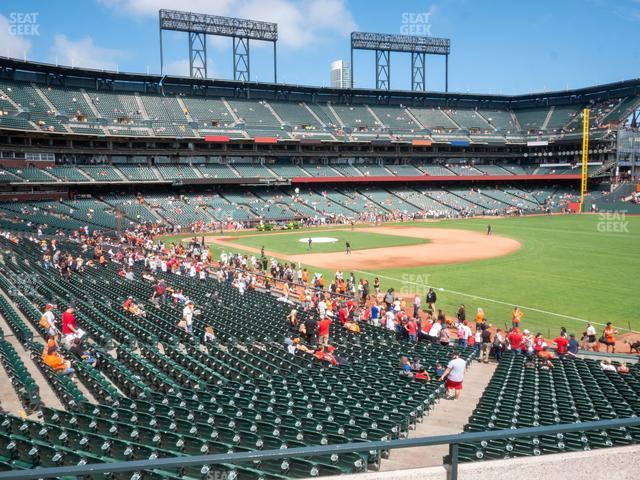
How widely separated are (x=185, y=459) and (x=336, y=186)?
82469mm

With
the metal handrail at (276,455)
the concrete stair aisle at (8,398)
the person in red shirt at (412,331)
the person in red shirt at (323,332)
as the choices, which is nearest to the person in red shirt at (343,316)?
the person in red shirt at (412,331)

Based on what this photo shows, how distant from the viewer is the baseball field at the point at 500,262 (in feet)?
88.8

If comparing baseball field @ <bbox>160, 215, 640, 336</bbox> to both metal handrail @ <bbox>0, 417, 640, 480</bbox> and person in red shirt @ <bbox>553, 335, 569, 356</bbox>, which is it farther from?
metal handrail @ <bbox>0, 417, 640, 480</bbox>

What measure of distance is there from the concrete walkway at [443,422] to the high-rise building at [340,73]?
119 metres

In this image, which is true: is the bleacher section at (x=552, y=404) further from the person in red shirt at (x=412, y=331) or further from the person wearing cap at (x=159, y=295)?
the person wearing cap at (x=159, y=295)

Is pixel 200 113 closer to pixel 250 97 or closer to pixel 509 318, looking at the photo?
pixel 250 97

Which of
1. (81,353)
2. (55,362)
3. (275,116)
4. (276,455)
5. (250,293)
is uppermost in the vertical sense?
(275,116)

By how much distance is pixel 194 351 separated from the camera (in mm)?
15414

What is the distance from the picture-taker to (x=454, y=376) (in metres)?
13.0

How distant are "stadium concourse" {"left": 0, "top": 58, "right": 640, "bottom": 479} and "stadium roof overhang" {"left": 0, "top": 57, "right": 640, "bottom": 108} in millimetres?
365

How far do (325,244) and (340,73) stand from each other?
9109 centimetres

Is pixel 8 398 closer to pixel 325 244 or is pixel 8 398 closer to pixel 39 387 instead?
pixel 39 387

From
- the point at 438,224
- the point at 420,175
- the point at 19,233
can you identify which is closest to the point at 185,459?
the point at 19,233

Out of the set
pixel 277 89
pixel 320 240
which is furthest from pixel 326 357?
pixel 277 89
